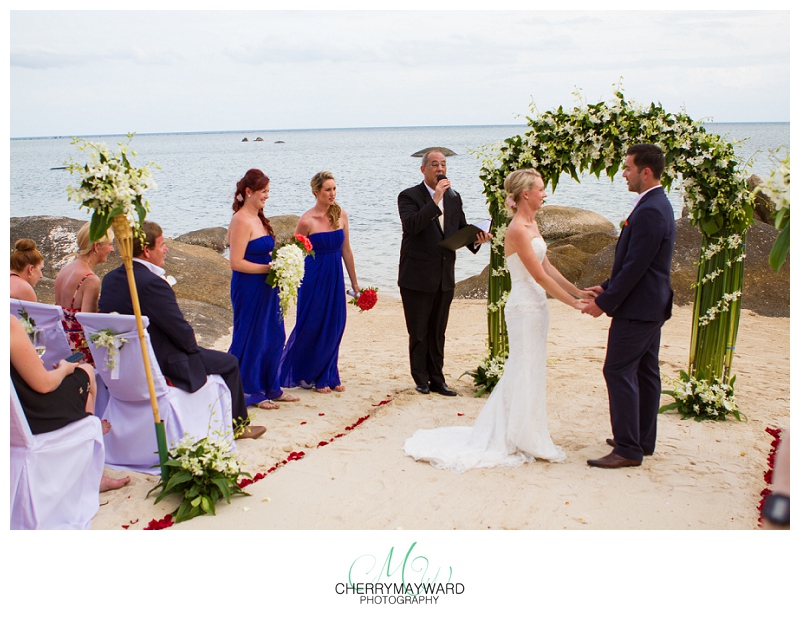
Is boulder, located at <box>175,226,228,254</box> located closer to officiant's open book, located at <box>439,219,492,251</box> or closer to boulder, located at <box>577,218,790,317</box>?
boulder, located at <box>577,218,790,317</box>

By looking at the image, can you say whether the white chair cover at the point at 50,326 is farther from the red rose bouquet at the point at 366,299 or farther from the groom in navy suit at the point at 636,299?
the groom in navy suit at the point at 636,299

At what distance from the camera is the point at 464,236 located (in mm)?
6812

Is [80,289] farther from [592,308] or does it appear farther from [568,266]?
[568,266]

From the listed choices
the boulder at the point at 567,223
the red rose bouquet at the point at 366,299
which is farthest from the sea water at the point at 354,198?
the red rose bouquet at the point at 366,299

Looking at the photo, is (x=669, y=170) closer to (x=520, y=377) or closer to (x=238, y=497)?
(x=520, y=377)

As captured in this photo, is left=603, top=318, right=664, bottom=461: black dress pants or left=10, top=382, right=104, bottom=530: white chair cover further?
left=603, top=318, right=664, bottom=461: black dress pants

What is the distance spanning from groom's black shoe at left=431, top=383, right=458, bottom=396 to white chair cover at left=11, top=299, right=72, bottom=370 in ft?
11.3

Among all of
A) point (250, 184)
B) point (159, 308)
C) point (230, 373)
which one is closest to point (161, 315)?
point (159, 308)

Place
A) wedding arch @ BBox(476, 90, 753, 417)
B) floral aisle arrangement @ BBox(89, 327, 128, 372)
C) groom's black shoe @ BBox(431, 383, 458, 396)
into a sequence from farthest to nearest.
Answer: groom's black shoe @ BBox(431, 383, 458, 396), wedding arch @ BBox(476, 90, 753, 417), floral aisle arrangement @ BBox(89, 327, 128, 372)

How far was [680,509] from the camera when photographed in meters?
Answer: 4.78

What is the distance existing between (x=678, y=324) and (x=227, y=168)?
6069 cm

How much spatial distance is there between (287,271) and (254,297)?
1.38 ft

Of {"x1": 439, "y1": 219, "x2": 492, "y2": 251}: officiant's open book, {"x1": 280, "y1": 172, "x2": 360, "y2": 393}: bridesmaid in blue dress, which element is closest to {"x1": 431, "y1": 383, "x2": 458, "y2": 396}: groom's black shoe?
{"x1": 280, "y1": 172, "x2": 360, "y2": 393}: bridesmaid in blue dress

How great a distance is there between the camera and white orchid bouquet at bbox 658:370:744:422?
257 inches
